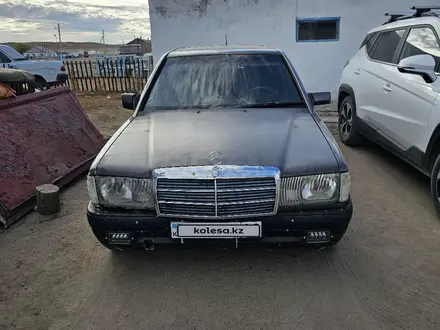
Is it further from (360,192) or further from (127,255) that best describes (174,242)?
(360,192)

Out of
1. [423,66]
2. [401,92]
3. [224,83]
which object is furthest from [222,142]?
[401,92]

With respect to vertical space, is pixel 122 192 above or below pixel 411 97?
below

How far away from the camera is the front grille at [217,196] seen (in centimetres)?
250

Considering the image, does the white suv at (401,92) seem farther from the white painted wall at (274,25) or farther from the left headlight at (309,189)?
the white painted wall at (274,25)

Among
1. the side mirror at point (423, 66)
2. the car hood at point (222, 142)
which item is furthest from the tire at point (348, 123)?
the car hood at point (222, 142)

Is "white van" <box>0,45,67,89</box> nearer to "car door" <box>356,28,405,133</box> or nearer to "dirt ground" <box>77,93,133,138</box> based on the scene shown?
"dirt ground" <box>77,93,133,138</box>

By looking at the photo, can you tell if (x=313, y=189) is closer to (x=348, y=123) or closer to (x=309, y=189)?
(x=309, y=189)

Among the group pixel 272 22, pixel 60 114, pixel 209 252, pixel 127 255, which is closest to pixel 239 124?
pixel 209 252

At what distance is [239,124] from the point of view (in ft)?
10.4

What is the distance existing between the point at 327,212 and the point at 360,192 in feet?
6.59

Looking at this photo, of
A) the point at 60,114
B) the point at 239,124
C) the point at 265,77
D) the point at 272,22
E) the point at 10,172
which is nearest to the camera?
the point at 239,124

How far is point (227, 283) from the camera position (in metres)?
2.80

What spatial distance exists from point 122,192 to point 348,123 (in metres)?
4.49

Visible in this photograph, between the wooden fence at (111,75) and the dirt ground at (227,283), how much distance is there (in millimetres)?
11005
